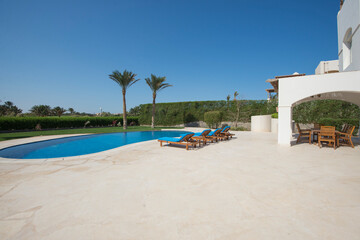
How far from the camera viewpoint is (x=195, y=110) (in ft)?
77.2

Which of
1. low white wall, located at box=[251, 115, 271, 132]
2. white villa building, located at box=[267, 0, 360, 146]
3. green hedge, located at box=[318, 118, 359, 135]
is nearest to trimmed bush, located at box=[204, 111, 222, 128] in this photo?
low white wall, located at box=[251, 115, 271, 132]

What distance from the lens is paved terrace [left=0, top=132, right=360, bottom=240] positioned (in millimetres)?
1992

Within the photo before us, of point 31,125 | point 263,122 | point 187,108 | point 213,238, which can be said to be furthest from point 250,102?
point 31,125

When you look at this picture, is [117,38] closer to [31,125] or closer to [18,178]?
[31,125]

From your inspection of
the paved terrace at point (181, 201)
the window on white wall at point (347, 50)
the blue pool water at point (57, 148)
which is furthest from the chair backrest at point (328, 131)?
the blue pool water at point (57, 148)

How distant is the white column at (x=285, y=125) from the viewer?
8.09 m

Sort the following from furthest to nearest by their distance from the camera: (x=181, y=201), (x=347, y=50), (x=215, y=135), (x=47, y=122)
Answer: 1. (x=47, y=122)
2. (x=347, y=50)
3. (x=215, y=135)
4. (x=181, y=201)

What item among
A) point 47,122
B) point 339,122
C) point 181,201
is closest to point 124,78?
point 47,122

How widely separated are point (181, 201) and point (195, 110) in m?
21.1

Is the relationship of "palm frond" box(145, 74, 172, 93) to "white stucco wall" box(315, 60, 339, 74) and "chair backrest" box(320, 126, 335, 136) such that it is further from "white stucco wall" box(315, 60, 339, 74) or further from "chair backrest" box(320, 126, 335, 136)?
"white stucco wall" box(315, 60, 339, 74)

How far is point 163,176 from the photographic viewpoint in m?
3.93

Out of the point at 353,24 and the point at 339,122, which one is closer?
the point at 353,24

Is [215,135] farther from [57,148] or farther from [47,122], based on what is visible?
[47,122]

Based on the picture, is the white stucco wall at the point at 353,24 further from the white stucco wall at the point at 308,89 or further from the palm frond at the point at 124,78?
the palm frond at the point at 124,78
